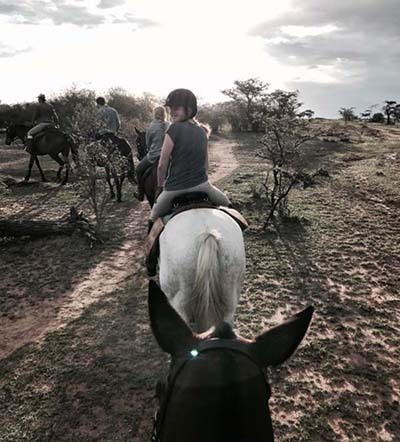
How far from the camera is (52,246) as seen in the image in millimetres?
7332

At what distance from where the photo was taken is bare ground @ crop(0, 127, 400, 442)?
3.54m

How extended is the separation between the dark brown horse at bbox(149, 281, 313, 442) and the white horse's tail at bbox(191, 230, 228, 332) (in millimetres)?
1066

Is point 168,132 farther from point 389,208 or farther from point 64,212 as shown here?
point 389,208

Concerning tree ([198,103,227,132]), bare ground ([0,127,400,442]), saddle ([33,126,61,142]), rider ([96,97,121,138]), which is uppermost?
rider ([96,97,121,138])

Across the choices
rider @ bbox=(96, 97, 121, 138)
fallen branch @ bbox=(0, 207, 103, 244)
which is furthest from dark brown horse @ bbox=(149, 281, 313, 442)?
rider @ bbox=(96, 97, 121, 138)

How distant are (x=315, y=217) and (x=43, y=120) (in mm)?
8421

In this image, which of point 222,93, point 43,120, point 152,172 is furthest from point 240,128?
point 152,172

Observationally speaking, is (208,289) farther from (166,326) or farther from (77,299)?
(77,299)

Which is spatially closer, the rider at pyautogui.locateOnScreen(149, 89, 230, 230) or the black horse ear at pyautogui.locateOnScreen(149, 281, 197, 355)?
the black horse ear at pyautogui.locateOnScreen(149, 281, 197, 355)

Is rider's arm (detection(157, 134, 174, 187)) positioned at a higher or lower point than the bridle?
higher

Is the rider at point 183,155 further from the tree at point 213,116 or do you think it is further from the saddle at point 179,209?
the tree at point 213,116

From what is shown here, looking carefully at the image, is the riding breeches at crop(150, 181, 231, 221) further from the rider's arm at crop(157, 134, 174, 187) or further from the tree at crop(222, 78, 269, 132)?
the tree at crop(222, 78, 269, 132)

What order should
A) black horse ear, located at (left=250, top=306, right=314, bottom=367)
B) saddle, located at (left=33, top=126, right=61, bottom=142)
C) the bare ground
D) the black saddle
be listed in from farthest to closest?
saddle, located at (left=33, top=126, right=61, bottom=142)
the black saddle
the bare ground
black horse ear, located at (left=250, top=306, right=314, bottom=367)

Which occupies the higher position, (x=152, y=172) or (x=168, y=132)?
(x=168, y=132)
